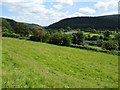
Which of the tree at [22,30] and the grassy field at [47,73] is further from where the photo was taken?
the tree at [22,30]

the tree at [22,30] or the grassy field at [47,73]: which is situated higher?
the tree at [22,30]

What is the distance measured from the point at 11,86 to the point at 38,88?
1.42m

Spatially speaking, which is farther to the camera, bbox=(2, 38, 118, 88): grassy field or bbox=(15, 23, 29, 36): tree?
bbox=(15, 23, 29, 36): tree

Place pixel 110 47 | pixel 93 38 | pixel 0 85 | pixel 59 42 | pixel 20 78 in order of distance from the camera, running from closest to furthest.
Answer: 1. pixel 0 85
2. pixel 20 78
3. pixel 59 42
4. pixel 110 47
5. pixel 93 38

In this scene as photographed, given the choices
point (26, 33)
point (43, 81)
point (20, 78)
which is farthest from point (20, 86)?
point (26, 33)

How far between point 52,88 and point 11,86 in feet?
7.17

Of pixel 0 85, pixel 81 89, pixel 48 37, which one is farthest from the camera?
pixel 48 37

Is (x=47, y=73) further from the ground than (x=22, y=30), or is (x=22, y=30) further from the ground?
(x=22, y=30)

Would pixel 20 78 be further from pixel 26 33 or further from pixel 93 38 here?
pixel 93 38

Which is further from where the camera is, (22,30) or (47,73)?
(22,30)

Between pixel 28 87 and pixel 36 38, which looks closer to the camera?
pixel 28 87

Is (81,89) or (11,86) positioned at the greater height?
(11,86)

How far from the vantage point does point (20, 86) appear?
10312 millimetres

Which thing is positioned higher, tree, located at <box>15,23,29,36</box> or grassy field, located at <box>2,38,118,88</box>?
tree, located at <box>15,23,29,36</box>
